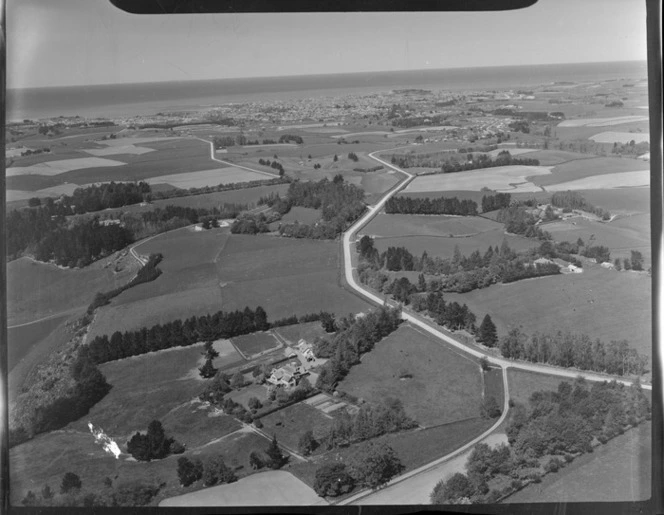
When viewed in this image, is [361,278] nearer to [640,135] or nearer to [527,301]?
[527,301]

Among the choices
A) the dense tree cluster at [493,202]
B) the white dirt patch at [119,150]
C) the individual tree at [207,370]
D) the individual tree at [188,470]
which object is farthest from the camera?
the dense tree cluster at [493,202]

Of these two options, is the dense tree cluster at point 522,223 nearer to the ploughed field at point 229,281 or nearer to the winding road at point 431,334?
the winding road at point 431,334

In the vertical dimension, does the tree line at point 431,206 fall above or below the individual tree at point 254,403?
above

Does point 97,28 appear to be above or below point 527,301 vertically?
above

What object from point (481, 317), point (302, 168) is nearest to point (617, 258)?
point (481, 317)

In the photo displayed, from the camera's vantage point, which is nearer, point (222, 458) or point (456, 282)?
point (222, 458)

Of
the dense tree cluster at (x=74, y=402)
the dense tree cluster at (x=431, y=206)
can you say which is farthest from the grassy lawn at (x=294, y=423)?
the dense tree cluster at (x=431, y=206)

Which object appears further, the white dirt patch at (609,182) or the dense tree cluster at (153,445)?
the white dirt patch at (609,182)
